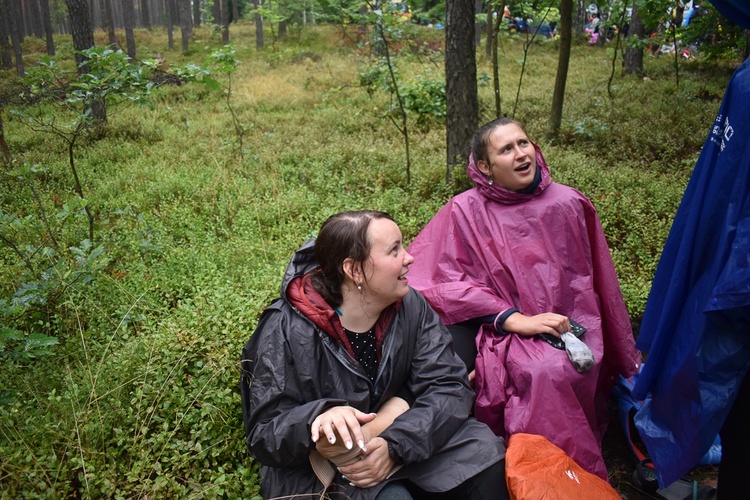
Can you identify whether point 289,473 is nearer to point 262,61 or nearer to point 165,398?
point 165,398

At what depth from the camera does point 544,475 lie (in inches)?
86.3

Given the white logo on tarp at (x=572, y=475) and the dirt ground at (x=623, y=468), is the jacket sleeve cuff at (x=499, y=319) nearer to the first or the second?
the white logo on tarp at (x=572, y=475)

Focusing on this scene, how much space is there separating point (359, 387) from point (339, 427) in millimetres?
379

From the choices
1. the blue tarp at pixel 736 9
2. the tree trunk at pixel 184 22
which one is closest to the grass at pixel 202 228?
the blue tarp at pixel 736 9

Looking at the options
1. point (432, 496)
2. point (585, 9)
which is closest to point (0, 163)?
point (432, 496)

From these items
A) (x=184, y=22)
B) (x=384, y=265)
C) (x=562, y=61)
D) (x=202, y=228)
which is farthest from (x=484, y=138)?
(x=184, y=22)

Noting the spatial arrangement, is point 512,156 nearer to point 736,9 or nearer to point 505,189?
point 505,189

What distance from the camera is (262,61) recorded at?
1988cm

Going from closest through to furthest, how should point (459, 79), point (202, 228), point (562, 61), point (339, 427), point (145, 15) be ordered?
point (339, 427) < point (202, 228) < point (459, 79) < point (562, 61) < point (145, 15)

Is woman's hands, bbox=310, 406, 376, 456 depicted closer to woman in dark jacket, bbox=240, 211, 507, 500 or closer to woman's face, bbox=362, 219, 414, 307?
woman in dark jacket, bbox=240, 211, 507, 500

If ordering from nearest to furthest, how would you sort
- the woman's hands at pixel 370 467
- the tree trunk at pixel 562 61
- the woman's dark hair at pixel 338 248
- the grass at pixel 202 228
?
the woman's hands at pixel 370 467
the woman's dark hair at pixel 338 248
the grass at pixel 202 228
the tree trunk at pixel 562 61

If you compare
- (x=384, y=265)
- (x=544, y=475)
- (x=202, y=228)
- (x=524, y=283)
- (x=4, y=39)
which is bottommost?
(x=202, y=228)

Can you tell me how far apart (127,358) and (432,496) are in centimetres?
189

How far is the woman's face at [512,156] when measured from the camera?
309 cm
